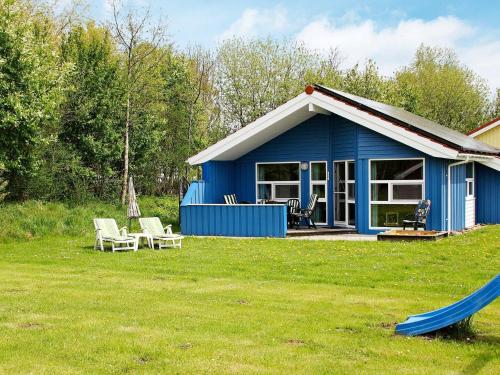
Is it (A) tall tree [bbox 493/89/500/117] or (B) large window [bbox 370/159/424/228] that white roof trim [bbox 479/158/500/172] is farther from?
(A) tall tree [bbox 493/89/500/117]

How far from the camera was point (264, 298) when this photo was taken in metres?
8.92

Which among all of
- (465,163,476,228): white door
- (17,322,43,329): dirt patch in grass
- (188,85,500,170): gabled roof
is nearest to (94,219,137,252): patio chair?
(188,85,500,170): gabled roof

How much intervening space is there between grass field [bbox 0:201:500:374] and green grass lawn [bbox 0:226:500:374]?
0.06ft

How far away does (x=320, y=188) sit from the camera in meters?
21.1

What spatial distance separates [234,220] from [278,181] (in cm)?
360

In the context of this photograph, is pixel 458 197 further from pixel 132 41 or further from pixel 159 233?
pixel 132 41

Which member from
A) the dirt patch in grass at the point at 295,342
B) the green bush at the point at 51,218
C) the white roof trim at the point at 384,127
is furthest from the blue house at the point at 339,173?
the dirt patch in grass at the point at 295,342

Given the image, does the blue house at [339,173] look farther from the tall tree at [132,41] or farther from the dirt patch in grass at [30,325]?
the dirt patch in grass at [30,325]

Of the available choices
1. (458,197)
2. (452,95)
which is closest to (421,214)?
(458,197)

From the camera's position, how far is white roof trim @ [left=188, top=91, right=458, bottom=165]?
17.7 metres

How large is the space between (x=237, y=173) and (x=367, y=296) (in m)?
13.6

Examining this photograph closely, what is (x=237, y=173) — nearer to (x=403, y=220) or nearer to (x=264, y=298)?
(x=403, y=220)

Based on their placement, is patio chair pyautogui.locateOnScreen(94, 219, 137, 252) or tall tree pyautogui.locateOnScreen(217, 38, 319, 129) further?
tall tree pyautogui.locateOnScreen(217, 38, 319, 129)

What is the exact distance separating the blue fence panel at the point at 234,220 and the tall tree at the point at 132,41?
22.7 feet
